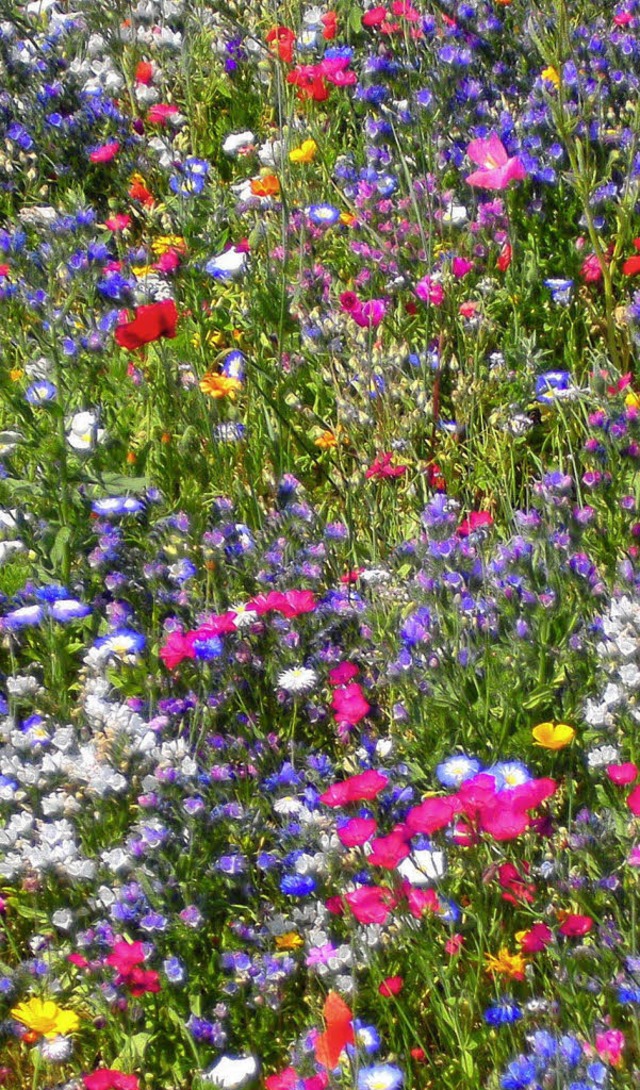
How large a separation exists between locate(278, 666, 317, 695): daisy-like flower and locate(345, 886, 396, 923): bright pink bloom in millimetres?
479

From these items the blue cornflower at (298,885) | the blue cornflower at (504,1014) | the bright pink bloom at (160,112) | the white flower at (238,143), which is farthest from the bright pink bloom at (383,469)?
the bright pink bloom at (160,112)

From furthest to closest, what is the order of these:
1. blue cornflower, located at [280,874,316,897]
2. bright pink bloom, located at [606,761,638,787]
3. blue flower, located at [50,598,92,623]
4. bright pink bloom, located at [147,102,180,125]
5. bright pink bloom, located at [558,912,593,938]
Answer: bright pink bloom, located at [147,102,180,125]
blue flower, located at [50,598,92,623]
blue cornflower, located at [280,874,316,897]
bright pink bloom, located at [606,761,638,787]
bright pink bloom, located at [558,912,593,938]

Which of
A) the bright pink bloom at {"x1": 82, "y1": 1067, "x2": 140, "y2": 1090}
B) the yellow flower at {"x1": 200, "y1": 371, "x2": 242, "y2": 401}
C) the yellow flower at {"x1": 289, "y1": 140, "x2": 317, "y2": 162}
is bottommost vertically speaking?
the bright pink bloom at {"x1": 82, "y1": 1067, "x2": 140, "y2": 1090}

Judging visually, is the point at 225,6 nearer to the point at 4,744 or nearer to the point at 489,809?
the point at 4,744

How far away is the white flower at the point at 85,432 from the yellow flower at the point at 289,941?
114 centimetres

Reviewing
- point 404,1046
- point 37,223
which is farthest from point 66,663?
point 37,223

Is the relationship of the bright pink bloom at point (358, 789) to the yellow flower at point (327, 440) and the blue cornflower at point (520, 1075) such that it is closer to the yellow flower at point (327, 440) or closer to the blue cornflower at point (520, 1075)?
the blue cornflower at point (520, 1075)

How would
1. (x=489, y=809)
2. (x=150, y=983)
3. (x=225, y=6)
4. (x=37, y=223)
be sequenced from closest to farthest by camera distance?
1. (x=489, y=809)
2. (x=150, y=983)
3. (x=37, y=223)
4. (x=225, y=6)

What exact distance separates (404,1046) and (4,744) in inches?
34.1

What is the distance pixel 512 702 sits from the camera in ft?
6.70

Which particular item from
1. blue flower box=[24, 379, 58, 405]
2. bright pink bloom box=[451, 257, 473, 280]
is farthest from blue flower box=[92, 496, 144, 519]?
bright pink bloom box=[451, 257, 473, 280]

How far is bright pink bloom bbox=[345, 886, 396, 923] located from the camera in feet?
5.63

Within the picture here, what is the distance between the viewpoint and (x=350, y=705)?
2.11 m

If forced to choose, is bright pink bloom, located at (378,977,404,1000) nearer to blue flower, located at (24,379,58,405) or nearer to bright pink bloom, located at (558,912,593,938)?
bright pink bloom, located at (558,912,593,938)
